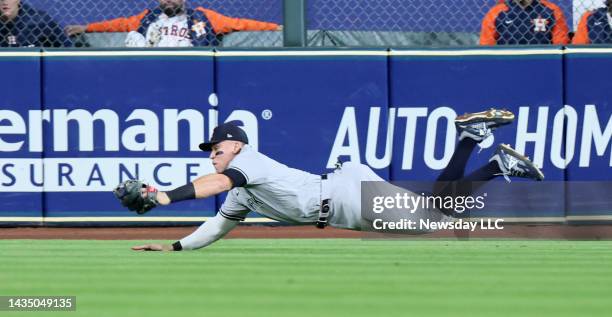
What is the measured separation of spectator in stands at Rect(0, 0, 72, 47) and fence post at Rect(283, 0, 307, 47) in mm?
2204

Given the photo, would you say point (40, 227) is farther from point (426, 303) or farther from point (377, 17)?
point (426, 303)

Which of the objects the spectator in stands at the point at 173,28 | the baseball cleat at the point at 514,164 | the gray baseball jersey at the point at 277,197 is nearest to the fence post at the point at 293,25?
the spectator in stands at the point at 173,28

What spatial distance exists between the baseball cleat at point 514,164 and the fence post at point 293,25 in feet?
7.85

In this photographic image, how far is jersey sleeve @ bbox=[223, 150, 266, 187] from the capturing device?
9047 mm

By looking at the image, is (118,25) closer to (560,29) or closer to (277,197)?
(277,197)

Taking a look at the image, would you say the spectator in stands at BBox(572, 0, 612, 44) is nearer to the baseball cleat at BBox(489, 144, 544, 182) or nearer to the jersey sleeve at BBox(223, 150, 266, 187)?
the baseball cleat at BBox(489, 144, 544, 182)

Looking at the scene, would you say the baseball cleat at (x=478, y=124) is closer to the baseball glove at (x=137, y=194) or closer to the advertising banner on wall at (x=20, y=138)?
the baseball glove at (x=137, y=194)

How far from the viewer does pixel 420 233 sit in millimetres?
10703

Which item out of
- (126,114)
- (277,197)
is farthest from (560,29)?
(126,114)

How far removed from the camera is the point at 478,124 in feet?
37.3

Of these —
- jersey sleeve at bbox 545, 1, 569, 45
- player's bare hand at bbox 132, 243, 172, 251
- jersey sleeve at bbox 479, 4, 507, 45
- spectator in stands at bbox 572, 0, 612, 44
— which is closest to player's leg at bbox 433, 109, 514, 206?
jersey sleeve at bbox 479, 4, 507, 45

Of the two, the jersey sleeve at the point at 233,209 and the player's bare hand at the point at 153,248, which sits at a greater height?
the jersey sleeve at the point at 233,209

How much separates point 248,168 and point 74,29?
161 inches

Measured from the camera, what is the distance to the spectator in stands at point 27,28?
12422mm
